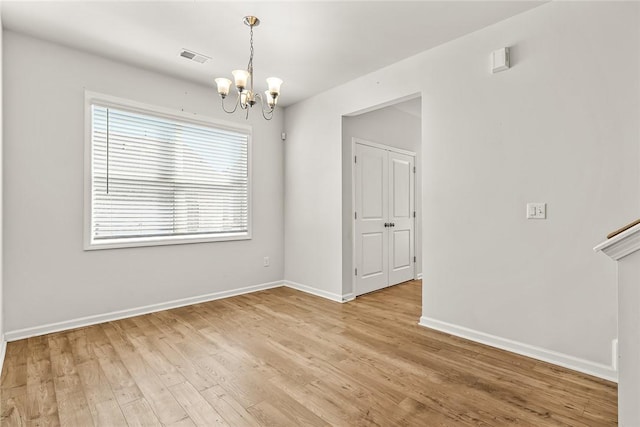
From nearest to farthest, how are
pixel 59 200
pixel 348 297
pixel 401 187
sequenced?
pixel 59 200 → pixel 348 297 → pixel 401 187

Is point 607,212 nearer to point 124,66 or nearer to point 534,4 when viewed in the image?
point 534,4

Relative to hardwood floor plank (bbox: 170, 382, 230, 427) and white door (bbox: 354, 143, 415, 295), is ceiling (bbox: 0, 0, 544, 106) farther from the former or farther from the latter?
hardwood floor plank (bbox: 170, 382, 230, 427)

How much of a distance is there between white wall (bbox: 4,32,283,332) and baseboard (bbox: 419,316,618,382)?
295 cm

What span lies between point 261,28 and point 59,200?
250 centimetres

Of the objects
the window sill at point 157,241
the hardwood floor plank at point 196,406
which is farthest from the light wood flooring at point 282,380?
the window sill at point 157,241

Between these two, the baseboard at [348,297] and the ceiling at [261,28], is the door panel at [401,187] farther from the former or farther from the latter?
the ceiling at [261,28]

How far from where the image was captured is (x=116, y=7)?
259 centimetres

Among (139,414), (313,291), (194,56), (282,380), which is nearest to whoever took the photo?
(139,414)

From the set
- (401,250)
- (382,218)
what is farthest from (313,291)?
(401,250)

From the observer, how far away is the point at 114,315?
3.47 m

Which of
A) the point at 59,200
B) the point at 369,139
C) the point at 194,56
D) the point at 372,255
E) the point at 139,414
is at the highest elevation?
the point at 194,56

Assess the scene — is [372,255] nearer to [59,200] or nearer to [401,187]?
[401,187]

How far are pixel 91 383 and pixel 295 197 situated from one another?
126 inches

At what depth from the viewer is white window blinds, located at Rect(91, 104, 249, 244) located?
345 cm
